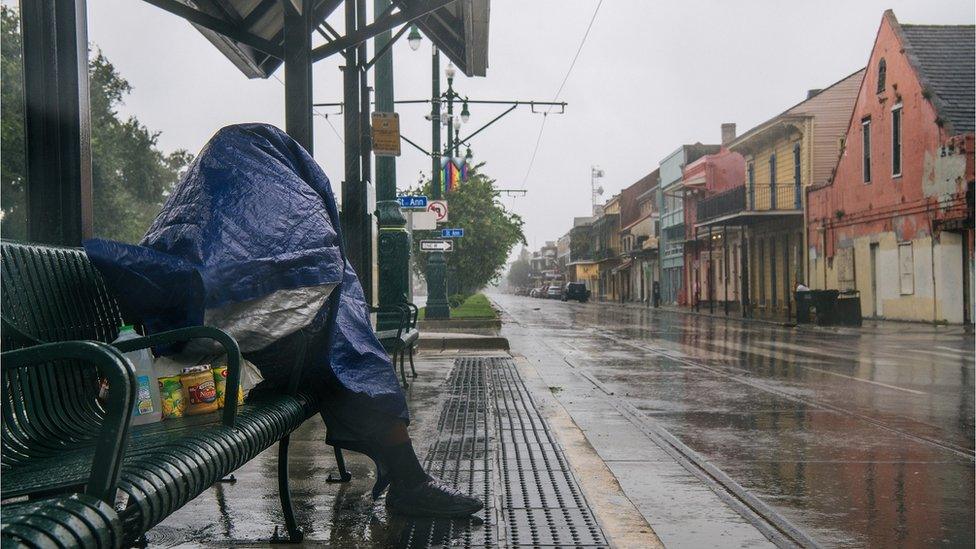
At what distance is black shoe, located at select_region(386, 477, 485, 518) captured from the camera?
398cm

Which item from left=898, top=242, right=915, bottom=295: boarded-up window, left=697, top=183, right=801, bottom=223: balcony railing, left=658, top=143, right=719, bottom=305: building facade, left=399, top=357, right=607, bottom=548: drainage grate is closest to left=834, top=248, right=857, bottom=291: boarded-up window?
left=898, top=242, right=915, bottom=295: boarded-up window

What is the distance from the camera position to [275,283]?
11.1 feet

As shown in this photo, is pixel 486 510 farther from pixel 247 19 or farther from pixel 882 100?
pixel 882 100

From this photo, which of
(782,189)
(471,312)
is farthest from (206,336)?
(782,189)

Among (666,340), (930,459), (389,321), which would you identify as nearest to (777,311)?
(666,340)

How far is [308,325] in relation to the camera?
3.45 metres

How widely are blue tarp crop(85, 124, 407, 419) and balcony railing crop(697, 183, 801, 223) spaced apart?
3323 centimetres

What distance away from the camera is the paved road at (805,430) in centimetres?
443

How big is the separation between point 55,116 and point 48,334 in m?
1.15

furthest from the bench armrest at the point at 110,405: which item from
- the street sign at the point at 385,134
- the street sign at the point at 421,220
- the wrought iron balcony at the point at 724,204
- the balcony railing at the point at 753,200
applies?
the wrought iron balcony at the point at 724,204

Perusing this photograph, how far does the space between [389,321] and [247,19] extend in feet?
13.6

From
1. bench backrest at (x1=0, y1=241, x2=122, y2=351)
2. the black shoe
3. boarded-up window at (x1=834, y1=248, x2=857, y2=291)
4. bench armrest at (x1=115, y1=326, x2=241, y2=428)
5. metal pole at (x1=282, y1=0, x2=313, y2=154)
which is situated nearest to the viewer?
bench armrest at (x1=115, y1=326, x2=241, y2=428)

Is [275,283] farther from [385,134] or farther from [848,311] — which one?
[848,311]

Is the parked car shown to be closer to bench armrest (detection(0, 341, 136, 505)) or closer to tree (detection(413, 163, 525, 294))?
tree (detection(413, 163, 525, 294))
